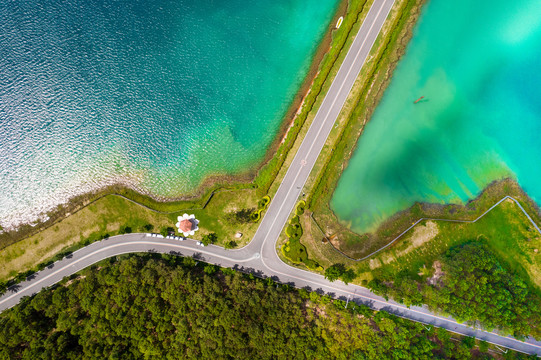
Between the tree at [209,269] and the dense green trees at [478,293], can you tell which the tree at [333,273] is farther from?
the tree at [209,269]

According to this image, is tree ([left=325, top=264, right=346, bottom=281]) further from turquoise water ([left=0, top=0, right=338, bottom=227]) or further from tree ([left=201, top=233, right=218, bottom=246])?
turquoise water ([left=0, top=0, right=338, bottom=227])

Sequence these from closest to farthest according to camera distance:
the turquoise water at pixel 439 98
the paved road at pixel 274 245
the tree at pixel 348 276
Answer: the tree at pixel 348 276 < the paved road at pixel 274 245 < the turquoise water at pixel 439 98

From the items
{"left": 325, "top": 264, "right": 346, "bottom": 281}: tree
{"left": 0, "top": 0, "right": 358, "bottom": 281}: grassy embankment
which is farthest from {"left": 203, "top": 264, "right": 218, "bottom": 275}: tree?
{"left": 325, "top": 264, "right": 346, "bottom": 281}: tree

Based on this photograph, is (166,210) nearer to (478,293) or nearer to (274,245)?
(274,245)

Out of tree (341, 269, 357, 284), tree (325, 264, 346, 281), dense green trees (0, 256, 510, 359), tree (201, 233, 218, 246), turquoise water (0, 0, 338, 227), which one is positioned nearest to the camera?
dense green trees (0, 256, 510, 359)

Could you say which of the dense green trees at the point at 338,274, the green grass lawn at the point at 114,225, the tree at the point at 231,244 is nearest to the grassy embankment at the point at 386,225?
the dense green trees at the point at 338,274

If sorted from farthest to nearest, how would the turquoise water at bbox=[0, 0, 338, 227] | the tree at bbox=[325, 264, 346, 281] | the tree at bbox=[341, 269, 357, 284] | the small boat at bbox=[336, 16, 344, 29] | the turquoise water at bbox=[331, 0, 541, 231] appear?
the turquoise water at bbox=[0, 0, 338, 227] < the small boat at bbox=[336, 16, 344, 29] < the turquoise water at bbox=[331, 0, 541, 231] < the tree at bbox=[341, 269, 357, 284] < the tree at bbox=[325, 264, 346, 281]

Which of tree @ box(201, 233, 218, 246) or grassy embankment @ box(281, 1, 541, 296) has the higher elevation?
grassy embankment @ box(281, 1, 541, 296)
